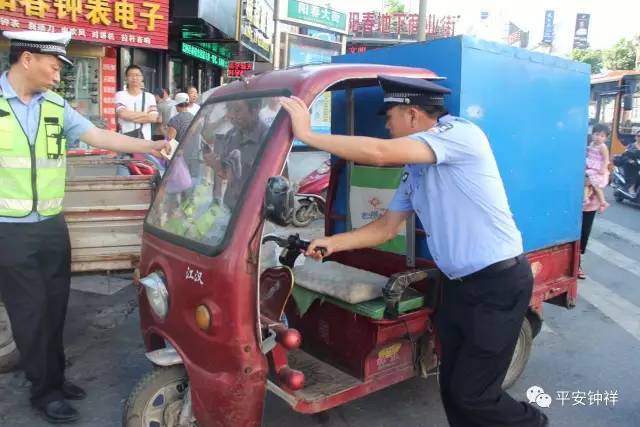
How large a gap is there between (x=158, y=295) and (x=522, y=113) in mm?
2230

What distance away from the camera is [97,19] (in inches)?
348

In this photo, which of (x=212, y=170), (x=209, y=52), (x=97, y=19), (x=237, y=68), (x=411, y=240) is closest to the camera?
(x=212, y=170)

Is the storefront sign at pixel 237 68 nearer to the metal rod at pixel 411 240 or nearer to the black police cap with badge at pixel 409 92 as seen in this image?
the metal rod at pixel 411 240

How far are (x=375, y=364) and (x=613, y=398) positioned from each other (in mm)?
1755

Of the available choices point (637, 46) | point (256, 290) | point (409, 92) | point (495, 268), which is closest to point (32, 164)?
point (256, 290)

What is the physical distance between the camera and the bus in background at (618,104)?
1490 centimetres

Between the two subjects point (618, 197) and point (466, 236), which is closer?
point (466, 236)

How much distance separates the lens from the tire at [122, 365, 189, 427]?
2.55 m

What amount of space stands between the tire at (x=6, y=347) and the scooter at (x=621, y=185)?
446 inches

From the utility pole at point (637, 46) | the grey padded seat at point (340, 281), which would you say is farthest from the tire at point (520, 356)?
the utility pole at point (637, 46)

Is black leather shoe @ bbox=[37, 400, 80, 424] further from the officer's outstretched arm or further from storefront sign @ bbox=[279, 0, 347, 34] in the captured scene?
storefront sign @ bbox=[279, 0, 347, 34]

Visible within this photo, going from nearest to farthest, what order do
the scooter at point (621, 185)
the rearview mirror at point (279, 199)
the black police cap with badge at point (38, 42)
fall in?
the rearview mirror at point (279, 199), the black police cap with badge at point (38, 42), the scooter at point (621, 185)

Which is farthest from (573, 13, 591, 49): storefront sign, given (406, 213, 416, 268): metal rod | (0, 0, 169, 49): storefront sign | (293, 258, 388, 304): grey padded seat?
(293, 258, 388, 304): grey padded seat

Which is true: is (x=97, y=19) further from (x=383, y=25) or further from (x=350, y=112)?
(x=383, y=25)
